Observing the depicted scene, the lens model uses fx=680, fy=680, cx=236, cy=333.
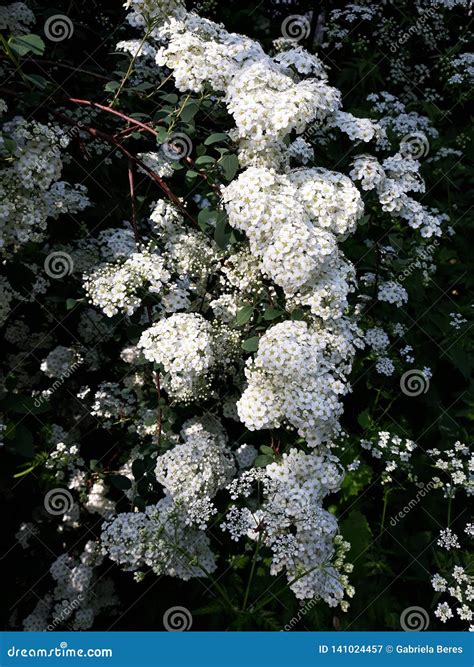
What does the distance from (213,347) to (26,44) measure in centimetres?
147

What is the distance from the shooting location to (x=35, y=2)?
164 inches

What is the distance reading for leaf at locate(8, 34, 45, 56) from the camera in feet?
8.95

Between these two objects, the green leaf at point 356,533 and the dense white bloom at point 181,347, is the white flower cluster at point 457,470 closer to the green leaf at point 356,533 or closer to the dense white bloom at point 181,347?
the green leaf at point 356,533

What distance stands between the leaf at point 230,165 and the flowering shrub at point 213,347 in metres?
0.01

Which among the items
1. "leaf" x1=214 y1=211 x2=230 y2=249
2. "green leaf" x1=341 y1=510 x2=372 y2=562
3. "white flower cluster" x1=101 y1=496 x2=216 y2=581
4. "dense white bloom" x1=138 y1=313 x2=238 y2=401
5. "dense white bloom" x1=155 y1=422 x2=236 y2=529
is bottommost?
"white flower cluster" x1=101 y1=496 x2=216 y2=581

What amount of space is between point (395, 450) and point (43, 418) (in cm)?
200

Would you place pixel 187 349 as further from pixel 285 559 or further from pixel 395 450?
pixel 395 450

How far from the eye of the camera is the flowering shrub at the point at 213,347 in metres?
2.63

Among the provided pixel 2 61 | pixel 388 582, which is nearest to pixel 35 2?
pixel 2 61

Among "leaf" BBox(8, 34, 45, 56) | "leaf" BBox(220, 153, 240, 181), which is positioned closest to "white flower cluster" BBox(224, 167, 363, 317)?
"leaf" BBox(220, 153, 240, 181)

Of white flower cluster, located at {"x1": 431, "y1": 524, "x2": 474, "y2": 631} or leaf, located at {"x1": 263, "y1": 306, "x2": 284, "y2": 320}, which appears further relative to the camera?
white flower cluster, located at {"x1": 431, "y1": 524, "x2": 474, "y2": 631}

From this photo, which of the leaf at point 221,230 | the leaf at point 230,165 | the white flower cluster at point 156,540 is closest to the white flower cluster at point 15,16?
the leaf at point 230,165

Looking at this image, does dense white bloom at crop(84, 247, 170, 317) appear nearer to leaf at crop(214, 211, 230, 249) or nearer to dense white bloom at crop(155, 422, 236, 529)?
leaf at crop(214, 211, 230, 249)

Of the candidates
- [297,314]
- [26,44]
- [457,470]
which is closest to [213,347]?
[297,314]
